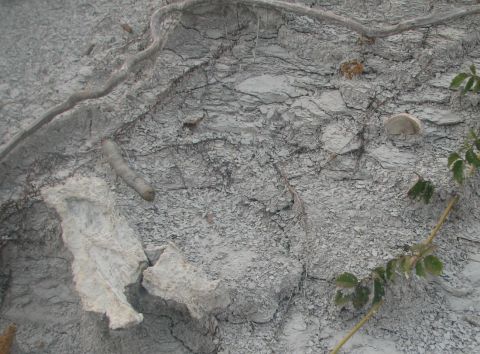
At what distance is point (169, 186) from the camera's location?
2.14 metres

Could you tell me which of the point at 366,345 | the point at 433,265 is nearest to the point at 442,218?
the point at 433,265

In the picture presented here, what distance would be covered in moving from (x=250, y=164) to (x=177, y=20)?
3.04 ft

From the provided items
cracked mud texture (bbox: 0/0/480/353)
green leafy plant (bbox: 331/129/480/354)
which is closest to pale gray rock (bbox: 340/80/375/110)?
cracked mud texture (bbox: 0/0/480/353)

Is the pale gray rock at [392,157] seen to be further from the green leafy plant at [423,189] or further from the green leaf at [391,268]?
the green leaf at [391,268]

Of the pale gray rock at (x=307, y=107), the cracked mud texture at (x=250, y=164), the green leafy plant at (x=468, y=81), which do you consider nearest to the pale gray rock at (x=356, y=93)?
the cracked mud texture at (x=250, y=164)

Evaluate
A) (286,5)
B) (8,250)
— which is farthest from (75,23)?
(8,250)

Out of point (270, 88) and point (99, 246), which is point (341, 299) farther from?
point (270, 88)

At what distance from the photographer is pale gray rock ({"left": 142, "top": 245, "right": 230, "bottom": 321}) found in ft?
5.65

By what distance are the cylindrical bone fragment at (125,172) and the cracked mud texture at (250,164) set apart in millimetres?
40

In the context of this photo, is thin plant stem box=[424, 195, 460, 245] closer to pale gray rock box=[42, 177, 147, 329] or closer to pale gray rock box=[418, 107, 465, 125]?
pale gray rock box=[418, 107, 465, 125]

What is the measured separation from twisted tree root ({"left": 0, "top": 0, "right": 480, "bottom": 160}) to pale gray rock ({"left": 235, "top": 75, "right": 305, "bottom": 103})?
1.16ft

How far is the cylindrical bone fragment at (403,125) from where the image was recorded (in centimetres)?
219

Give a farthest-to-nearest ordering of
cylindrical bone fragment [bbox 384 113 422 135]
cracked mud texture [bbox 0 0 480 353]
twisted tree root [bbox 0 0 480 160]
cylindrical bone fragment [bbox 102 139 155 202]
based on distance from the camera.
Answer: twisted tree root [bbox 0 0 480 160] < cylindrical bone fragment [bbox 384 113 422 135] < cylindrical bone fragment [bbox 102 139 155 202] < cracked mud texture [bbox 0 0 480 353]

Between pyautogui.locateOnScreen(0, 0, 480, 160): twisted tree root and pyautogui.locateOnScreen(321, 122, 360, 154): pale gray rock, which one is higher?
pyautogui.locateOnScreen(0, 0, 480, 160): twisted tree root
